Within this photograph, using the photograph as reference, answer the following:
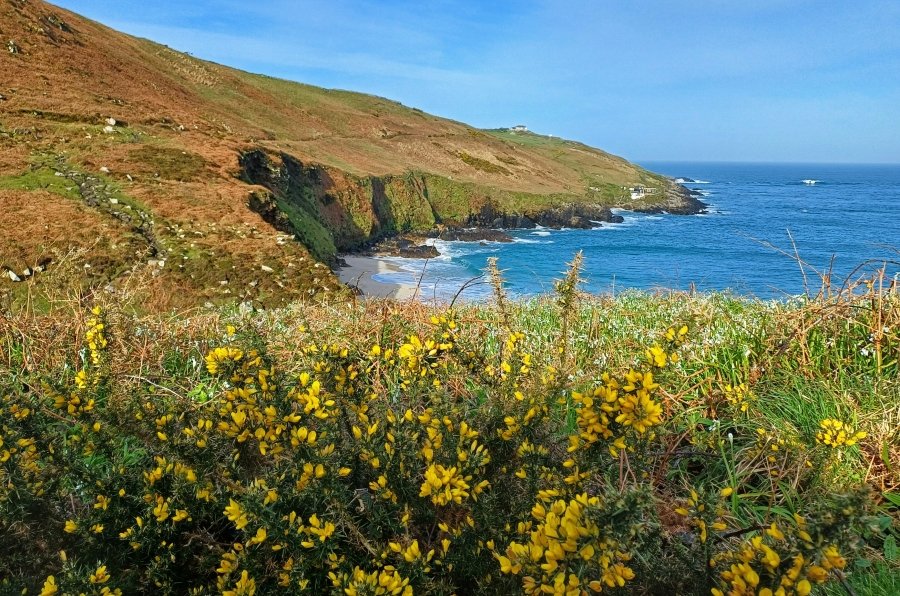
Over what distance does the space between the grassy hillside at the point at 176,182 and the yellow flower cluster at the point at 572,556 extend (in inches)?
263

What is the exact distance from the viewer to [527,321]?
5902 millimetres

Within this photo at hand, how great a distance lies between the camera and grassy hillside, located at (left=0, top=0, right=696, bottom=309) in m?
12.4

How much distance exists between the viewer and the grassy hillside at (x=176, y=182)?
12445mm

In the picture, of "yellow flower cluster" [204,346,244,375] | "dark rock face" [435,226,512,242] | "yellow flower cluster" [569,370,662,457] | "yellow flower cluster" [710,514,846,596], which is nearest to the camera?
"yellow flower cluster" [710,514,846,596]

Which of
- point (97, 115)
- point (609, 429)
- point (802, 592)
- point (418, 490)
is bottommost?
point (418, 490)

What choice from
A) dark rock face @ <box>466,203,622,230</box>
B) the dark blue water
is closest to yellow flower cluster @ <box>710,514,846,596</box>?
the dark blue water

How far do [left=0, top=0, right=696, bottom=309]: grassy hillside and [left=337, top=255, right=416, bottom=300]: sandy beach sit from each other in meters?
2.04

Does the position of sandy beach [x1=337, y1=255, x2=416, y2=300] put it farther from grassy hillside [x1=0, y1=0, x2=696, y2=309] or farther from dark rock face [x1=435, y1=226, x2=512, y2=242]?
dark rock face [x1=435, y1=226, x2=512, y2=242]

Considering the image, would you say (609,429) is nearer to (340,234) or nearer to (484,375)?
(484,375)

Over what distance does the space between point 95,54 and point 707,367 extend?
39.8 metres

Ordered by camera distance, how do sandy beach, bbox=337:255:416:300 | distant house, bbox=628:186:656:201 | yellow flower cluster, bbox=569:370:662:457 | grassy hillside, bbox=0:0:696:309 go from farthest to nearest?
distant house, bbox=628:186:656:201
sandy beach, bbox=337:255:416:300
grassy hillside, bbox=0:0:696:309
yellow flower cluster, bbox=569:370:662:457

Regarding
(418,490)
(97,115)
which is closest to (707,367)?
(418,490)

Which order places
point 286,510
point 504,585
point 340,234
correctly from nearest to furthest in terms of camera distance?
point 504,585, point 286,510, point 340,234

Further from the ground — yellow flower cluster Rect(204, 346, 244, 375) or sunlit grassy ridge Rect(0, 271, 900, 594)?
yellow flower cluster Rect(204, 346, 244, 375)
